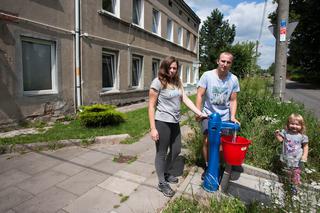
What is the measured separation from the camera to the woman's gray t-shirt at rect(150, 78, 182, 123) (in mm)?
2990

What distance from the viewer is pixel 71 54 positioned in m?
7.33

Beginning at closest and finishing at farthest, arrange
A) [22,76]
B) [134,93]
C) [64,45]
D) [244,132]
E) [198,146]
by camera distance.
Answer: [198,146] → [244,132] → [22,76] → [64,45] → [134,93]

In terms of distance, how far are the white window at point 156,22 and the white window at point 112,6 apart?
3.89 meters

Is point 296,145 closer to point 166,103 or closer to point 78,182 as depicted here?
point 166,103

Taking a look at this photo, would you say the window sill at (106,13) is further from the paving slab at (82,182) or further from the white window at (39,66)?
the paving slab at (82,182)

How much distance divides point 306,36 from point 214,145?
85.4ft

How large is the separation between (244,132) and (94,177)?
2710 mm

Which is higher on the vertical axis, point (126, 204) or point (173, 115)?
point (173, 115)

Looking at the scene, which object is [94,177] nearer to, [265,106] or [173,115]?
[173,115]

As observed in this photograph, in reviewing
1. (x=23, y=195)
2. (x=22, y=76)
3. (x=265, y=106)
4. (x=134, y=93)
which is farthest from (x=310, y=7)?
(x=23, y=195)

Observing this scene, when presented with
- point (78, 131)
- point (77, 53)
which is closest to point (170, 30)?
point (77, 53)

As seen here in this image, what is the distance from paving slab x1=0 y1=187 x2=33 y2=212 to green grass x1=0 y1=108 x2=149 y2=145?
181 centimetres

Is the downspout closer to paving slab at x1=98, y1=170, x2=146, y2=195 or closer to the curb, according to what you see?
the curb

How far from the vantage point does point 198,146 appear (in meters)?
4.03
